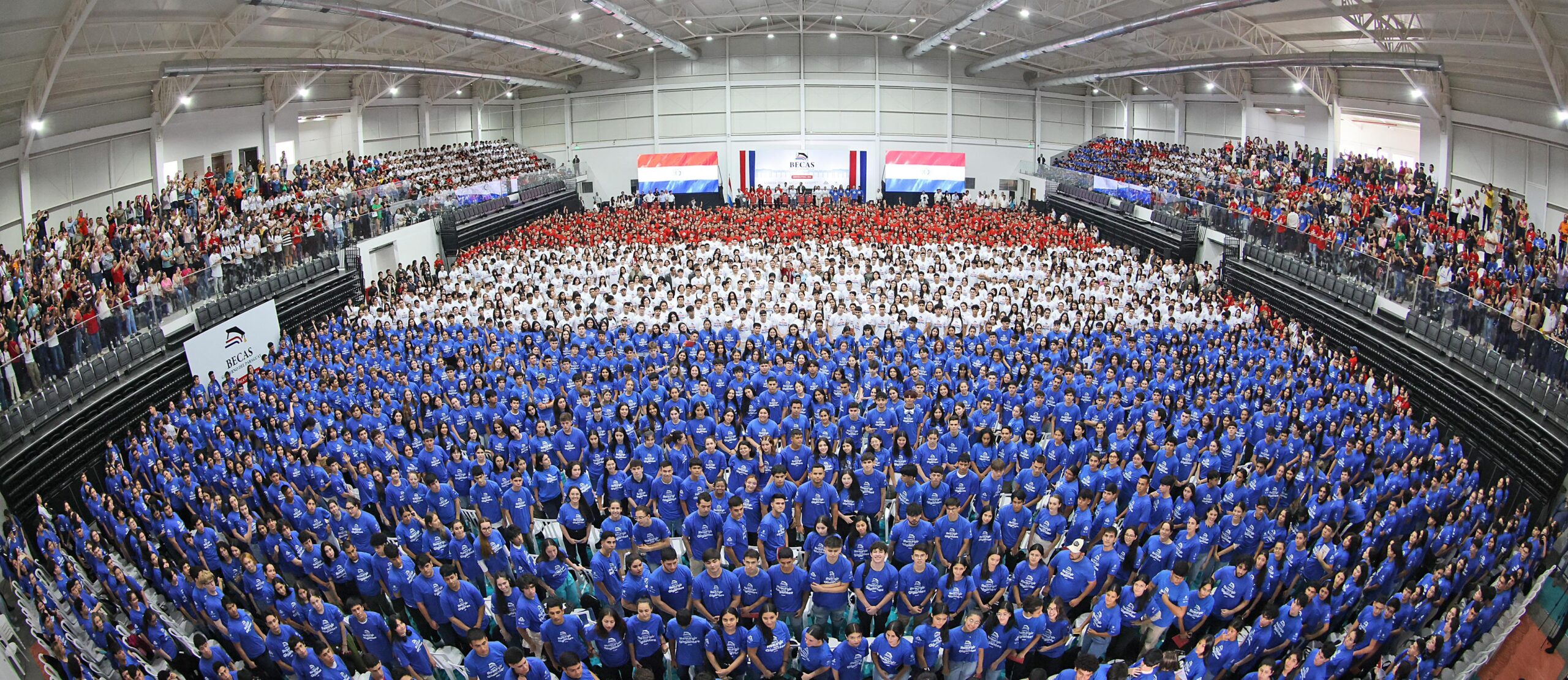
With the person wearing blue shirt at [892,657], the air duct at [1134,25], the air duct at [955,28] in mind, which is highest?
the air duct at [955,28]

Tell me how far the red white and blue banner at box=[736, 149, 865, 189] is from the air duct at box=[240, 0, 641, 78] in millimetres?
10355

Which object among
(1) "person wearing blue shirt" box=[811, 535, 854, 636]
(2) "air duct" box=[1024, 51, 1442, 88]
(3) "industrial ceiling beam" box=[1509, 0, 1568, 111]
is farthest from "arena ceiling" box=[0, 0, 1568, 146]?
(1) "person wearing blue shirt" box=[811, 535, 854, 636]

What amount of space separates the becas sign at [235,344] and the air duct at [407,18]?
19.5 ft

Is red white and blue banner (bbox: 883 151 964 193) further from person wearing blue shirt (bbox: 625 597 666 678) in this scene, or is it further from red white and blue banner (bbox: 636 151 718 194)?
person wearing blue shirt (bbox: 625 597 666 678)

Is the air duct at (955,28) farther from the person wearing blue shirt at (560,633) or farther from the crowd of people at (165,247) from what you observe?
the person wearing blue shirt at (560,633)

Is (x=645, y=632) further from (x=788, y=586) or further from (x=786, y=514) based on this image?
(x=786, y=514)

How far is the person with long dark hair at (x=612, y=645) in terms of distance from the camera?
24.0 feet

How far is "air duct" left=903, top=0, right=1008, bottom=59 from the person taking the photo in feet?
88.3

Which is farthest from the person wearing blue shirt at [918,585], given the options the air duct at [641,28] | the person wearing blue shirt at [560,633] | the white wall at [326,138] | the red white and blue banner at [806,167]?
the red white and blue banner at [806,167]

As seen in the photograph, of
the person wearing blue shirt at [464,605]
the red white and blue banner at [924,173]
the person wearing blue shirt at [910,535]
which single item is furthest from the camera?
the red white and blue banner at [924,173]

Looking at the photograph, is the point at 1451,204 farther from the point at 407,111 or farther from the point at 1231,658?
the point at 407,111

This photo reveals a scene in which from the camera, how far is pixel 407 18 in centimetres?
2347

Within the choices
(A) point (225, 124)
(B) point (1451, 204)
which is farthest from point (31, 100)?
(B) point (1451, 204)

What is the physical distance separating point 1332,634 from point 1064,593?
3130 mm
